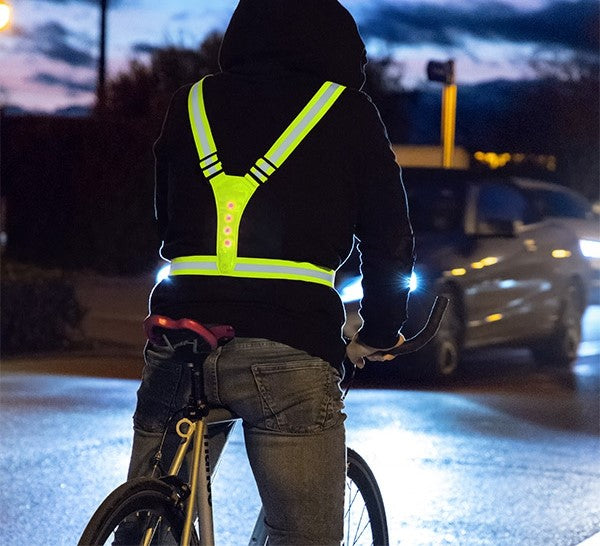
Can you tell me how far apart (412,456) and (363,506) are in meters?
3.97

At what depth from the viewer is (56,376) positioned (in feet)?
37.3

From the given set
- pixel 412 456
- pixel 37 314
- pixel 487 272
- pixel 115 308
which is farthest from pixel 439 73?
pixel 412 456

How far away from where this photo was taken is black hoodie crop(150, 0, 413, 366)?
3.40 metres

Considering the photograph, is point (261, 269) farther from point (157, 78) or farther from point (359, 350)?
point (157, 78)

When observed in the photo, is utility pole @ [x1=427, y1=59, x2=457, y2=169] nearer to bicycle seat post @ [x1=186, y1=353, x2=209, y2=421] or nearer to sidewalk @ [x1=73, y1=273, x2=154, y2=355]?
sidewalk @ [x1=73, y1=273, x2=154, y2=355]

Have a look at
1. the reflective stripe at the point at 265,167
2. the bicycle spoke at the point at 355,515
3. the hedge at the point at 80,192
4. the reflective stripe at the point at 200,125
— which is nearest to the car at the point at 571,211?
the bicycle spoke at the point at 355,515

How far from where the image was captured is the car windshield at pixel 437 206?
12.2 m

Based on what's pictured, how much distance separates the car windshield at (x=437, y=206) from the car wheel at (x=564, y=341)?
1488mm

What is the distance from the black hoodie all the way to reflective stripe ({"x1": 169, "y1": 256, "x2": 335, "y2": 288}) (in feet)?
0.05

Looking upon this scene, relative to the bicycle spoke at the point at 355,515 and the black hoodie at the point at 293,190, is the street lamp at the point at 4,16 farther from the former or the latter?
the black hoodie at the point at 293,190

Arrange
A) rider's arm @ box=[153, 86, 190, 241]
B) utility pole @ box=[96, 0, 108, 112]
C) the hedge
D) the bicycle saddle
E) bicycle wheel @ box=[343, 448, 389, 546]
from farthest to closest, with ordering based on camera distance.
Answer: utility pole @ box=[96, 0, 108, 112] → the hedge → bicycle wheel @ box=[343, 448, 389, 546] → rider's arm @ box=[153, 86, 190, 241] → the bicycle saddle

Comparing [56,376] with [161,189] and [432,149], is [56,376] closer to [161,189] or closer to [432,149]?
[161,189]

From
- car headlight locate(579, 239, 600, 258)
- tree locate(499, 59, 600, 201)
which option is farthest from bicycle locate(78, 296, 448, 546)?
tree locate(499, 59, 600, 201)

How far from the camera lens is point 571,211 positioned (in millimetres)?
15227
